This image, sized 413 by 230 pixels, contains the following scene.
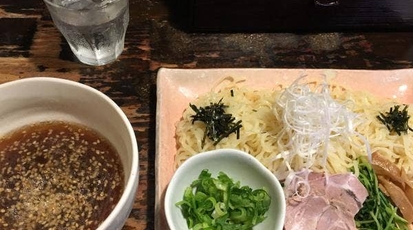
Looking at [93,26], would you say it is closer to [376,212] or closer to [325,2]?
[325,2]

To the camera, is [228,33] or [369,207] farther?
[228,33]

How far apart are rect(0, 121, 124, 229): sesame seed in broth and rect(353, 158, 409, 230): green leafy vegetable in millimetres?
695

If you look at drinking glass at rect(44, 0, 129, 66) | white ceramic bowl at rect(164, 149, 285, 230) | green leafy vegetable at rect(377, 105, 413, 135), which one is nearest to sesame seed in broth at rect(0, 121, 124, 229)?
white ceramic bowl at rect(164, 149, 285, 230)

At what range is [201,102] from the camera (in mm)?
1685

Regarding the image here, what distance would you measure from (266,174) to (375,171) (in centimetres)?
36

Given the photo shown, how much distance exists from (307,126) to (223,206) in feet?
1.21

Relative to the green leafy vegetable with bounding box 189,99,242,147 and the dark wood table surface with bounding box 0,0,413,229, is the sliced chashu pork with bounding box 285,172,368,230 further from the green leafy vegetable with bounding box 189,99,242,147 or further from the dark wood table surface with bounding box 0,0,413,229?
the dark wood table surface with bounding box 0,0,413,229

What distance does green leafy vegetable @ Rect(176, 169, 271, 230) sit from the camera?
134 centimetres

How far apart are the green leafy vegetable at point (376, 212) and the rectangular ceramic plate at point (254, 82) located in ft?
1.28

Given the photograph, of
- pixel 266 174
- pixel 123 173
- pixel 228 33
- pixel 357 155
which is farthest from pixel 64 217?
pixel 228 33

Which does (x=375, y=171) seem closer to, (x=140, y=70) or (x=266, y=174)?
(x=266, y=174)

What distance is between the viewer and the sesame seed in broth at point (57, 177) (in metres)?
1.19

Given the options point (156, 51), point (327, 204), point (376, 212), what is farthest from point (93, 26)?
point (376, 212)

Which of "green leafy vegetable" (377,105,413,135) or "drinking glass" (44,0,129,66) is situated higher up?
"drinking glass" (44,0,129,66)
